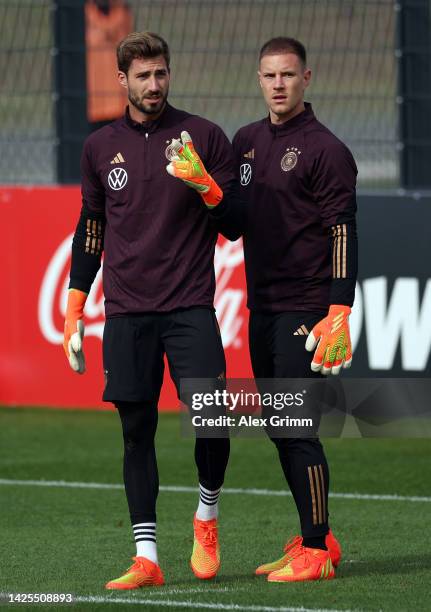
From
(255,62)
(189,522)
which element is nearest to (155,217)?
(189,522)

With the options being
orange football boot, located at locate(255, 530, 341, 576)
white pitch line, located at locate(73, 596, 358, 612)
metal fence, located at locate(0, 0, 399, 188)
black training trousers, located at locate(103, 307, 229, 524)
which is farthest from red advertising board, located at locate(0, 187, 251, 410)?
white pitch line, located at locate(73, 596, 358, 612)

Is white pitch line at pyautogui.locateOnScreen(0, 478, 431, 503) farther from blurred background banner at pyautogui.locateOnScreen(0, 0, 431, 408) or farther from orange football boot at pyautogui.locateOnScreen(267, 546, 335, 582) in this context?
blurred background banner at pyautogui.locateOnScreen(0, 0, 431, 408)

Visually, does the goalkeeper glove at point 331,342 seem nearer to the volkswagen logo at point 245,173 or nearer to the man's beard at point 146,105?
the volkswagen logo at point 245,173

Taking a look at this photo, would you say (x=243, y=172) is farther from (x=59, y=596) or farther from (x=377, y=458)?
(x=377, y=458)

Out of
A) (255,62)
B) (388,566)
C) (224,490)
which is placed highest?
(255,62)

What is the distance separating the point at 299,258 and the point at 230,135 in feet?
22.4

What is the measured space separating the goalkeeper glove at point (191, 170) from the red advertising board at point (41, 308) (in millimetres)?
5934

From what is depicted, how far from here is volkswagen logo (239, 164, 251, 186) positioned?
6805mm

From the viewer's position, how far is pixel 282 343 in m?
6.64

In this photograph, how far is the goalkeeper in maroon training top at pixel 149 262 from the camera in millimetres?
6469

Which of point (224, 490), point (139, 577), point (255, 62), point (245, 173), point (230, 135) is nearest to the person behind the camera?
point (139, 577)

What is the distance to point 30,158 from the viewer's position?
Answer: 1372 cm

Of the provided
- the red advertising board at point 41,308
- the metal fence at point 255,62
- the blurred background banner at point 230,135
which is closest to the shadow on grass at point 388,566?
the blurred background banner at point 230,135

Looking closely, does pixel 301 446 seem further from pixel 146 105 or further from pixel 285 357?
pixel 146 105
